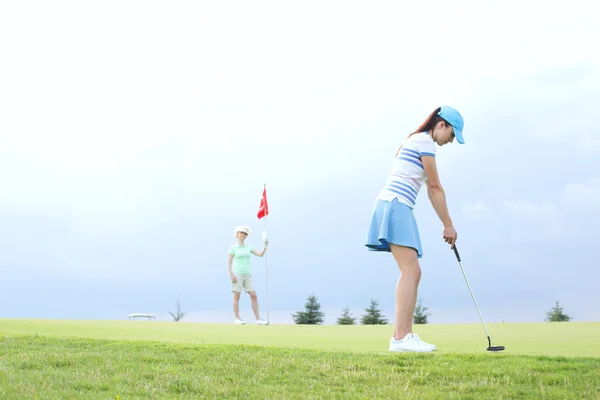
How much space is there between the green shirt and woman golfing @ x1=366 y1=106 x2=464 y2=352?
1006 centimetres

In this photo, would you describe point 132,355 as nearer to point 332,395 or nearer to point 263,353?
point 263,353

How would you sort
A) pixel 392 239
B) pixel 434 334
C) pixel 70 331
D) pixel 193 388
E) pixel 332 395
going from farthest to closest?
pixel 70 331, pixel 434 334, pixel 392 239, pixel 193 388, pixel 332 395

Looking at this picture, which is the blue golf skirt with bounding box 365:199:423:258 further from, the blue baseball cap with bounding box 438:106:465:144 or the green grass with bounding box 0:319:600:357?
the green grass with bounding box 0:319:600:357

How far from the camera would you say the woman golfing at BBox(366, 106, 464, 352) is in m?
6.66

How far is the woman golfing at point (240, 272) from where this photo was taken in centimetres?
1670

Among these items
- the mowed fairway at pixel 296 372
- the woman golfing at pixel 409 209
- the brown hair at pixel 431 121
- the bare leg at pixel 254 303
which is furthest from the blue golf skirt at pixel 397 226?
the bare leg at pixel 254 303

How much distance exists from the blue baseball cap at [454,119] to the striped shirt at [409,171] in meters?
0.27

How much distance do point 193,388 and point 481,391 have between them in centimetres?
216

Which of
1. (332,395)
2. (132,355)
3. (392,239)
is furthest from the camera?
(132,355)

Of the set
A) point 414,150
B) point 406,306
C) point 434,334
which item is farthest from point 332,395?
point 434,334

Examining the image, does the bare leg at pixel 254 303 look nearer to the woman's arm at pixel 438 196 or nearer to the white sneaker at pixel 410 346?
the white sneaker at pixel 410 346

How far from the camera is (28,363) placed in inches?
272

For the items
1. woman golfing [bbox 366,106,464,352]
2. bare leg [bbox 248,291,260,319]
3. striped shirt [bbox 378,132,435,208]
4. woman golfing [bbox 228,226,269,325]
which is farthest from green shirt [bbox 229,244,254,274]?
striped shirt [bbox 378,132,435,208]

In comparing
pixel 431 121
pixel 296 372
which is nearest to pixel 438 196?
pixel 431 121
